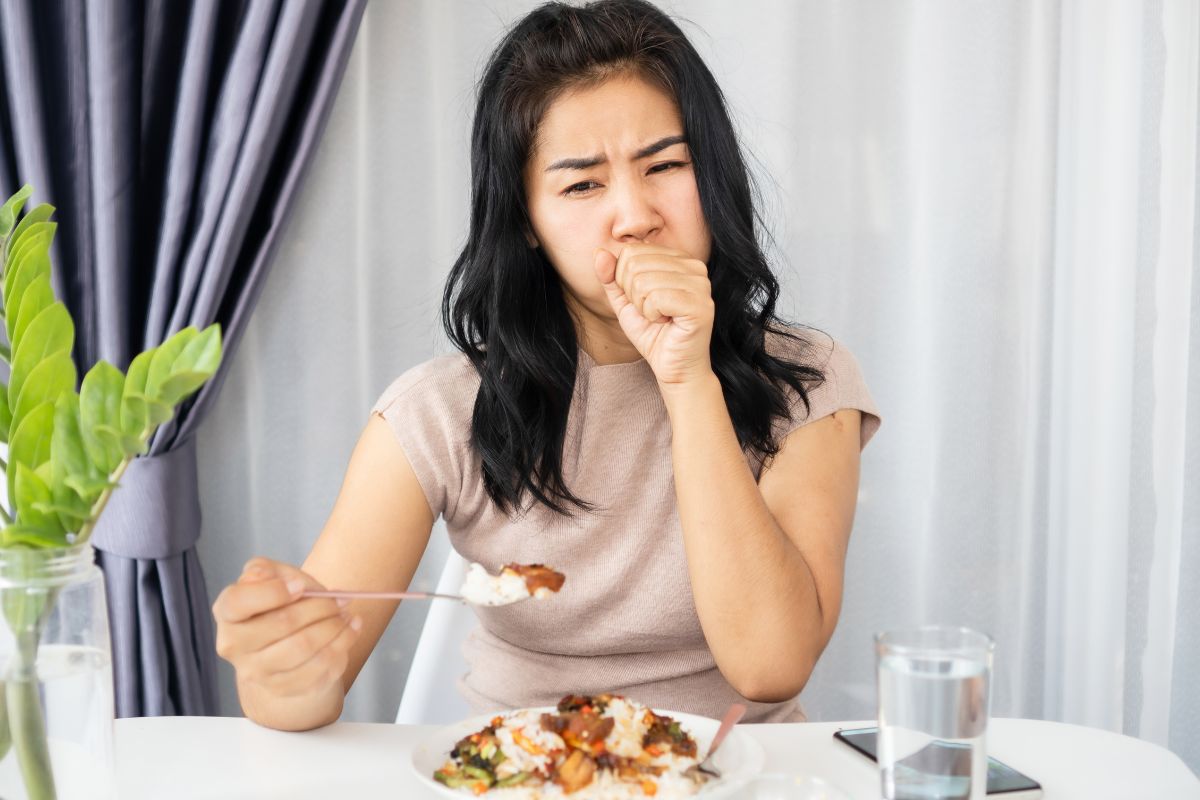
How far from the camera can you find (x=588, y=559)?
61.9 inches

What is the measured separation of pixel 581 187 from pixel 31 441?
859 mm

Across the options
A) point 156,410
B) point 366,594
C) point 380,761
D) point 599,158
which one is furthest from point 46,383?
point 599,158

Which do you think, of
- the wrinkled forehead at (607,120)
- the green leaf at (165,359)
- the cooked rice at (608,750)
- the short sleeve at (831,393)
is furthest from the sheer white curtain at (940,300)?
the green leaf at (165,359)

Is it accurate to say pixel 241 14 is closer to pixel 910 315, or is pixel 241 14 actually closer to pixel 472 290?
pixel 472 290

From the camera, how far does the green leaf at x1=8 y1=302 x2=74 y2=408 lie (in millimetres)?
820

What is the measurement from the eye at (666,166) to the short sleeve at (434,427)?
1.26 feet

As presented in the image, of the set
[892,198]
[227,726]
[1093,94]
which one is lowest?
[227,726]

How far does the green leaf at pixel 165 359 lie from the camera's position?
758mm

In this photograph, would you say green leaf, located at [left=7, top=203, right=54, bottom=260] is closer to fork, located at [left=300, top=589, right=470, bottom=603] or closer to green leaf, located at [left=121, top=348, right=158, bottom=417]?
green leaf, located at [left=121, top=348, right=158, bottom=417]

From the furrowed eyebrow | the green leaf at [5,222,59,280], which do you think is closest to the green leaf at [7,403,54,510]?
the green leaf at [5,222,59,280]

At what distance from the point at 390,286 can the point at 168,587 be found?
0.70m

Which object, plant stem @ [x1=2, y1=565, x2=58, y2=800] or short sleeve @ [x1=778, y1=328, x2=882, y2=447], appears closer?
plant stem @ [x1=2, y1=565, x2=58, y2=800]

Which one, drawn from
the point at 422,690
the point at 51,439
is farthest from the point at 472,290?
the point at 51,439

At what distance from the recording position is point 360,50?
7.49 ft
